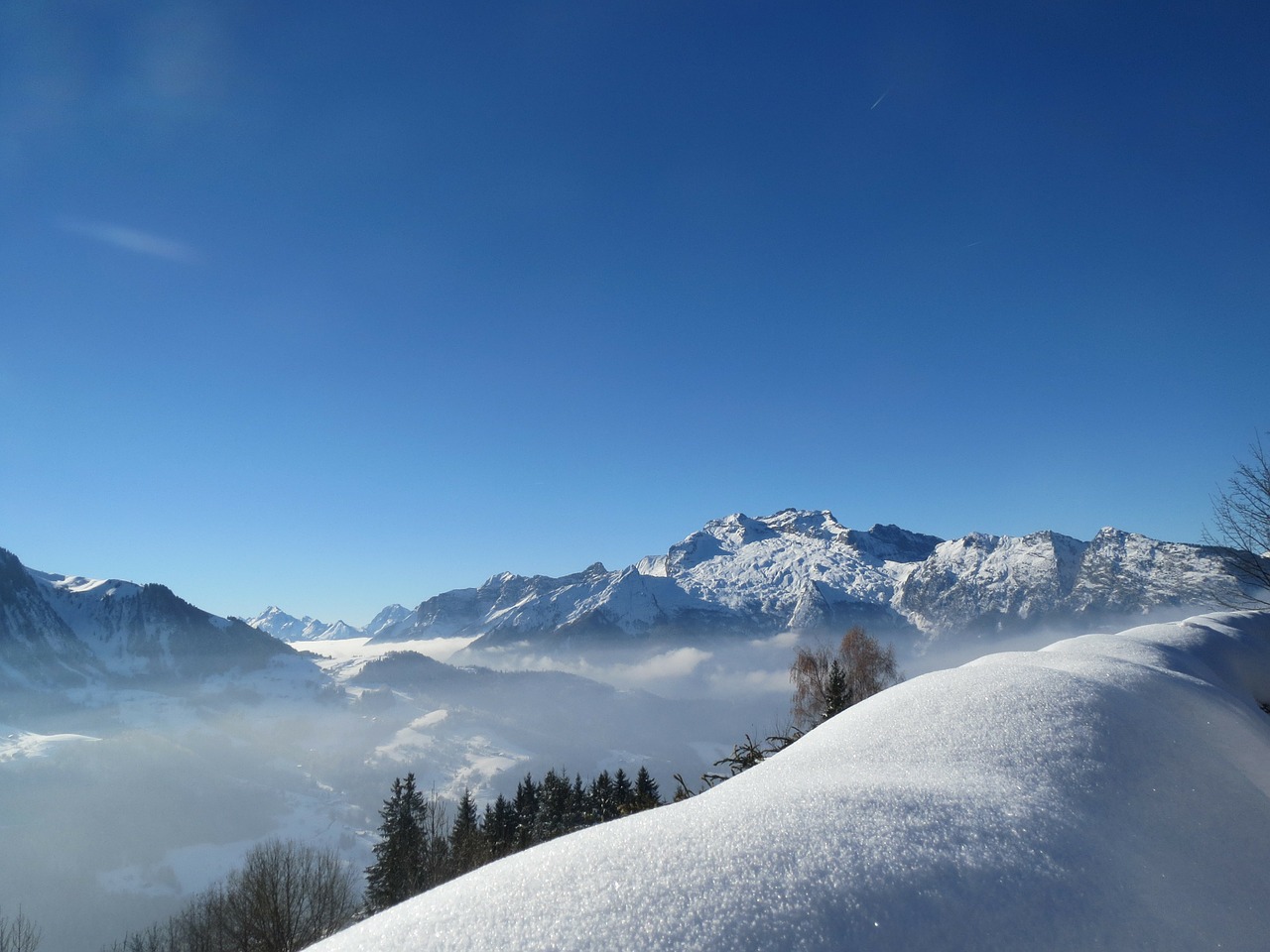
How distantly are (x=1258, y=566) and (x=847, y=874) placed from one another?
14.3 meters

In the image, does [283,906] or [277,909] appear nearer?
[277,909]

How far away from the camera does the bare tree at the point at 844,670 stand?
25562mm

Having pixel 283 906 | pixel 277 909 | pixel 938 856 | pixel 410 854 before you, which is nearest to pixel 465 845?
pixel 410 854

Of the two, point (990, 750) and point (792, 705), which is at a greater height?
point (990, 750)

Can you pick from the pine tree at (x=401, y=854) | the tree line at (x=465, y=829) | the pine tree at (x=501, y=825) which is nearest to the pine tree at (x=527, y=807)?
the tree line at (x=465, y=829)

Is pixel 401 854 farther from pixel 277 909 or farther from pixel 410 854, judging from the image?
pixel 277 909

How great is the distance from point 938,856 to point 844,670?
25.5 m

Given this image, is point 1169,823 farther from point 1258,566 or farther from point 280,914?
point 280,914

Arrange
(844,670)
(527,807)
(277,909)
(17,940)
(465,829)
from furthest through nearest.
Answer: (527,807)
(465,829)
(17,940)
(844,670)
(277,909)

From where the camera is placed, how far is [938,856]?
184cm

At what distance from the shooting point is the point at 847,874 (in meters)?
1.69

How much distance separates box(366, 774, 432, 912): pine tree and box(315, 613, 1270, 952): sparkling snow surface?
1391 inches

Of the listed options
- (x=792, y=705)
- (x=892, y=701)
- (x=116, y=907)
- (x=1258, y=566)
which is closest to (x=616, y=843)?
(x=892, y=701)

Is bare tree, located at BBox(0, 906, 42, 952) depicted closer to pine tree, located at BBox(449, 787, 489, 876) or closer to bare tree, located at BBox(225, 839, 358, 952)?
bare tree, located at BBox(225, 839, 358, 952)
